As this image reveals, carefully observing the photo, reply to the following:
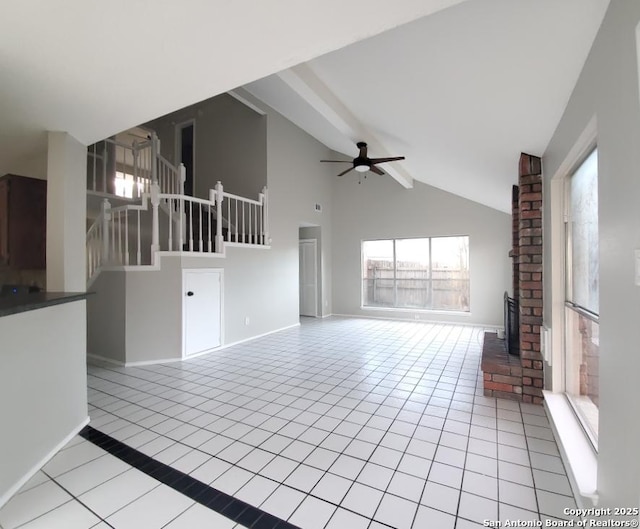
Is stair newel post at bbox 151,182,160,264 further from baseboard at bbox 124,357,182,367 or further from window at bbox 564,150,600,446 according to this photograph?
window at bbox 564,150,600,446

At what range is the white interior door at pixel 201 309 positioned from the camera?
444 cm

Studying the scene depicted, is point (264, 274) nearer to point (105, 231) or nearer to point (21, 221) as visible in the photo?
point (105, 231)

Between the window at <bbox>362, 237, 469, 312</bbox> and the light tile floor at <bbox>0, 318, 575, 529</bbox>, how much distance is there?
325cm

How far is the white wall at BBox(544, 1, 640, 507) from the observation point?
0.97m

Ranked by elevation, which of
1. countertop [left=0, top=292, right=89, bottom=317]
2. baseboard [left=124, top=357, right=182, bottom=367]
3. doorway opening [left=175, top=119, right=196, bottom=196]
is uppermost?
doorway opening [left=175, top=119, right=196, bottom=196]

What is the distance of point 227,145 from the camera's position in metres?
6.45

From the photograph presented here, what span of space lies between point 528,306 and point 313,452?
93.4 inches

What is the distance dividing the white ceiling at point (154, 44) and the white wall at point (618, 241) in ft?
2.09

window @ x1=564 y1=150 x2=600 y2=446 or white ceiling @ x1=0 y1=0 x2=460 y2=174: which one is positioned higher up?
white ceiling @ x1=0 y1=0 x2=460 y2=174

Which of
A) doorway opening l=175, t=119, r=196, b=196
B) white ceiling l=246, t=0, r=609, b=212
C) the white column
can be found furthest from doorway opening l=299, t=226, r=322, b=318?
the white column

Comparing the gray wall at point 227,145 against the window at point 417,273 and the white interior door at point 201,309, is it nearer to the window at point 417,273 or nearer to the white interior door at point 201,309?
the white interior door at point 201,309

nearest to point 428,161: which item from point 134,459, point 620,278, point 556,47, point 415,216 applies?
point 415,216

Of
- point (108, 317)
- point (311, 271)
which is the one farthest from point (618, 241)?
point (311, 271)

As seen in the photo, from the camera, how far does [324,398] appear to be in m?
3.06
